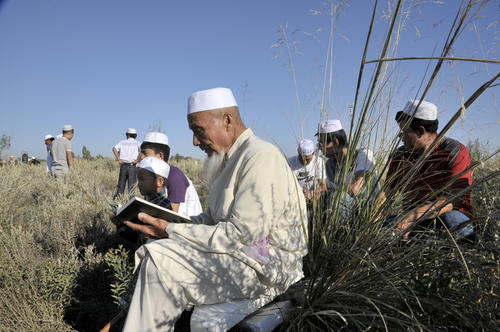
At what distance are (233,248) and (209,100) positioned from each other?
1.09m

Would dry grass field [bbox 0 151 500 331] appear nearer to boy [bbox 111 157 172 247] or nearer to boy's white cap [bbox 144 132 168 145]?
boy [bbox 111 157 172 247]

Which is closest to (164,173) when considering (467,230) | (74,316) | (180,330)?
(74,316)

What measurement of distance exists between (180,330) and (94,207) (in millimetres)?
3870

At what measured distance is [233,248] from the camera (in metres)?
1.98

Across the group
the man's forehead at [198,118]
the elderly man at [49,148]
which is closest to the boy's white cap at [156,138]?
the man's forehead at [198,118]

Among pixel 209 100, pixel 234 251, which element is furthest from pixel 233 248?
pixel 209 100

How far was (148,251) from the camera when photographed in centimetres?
188

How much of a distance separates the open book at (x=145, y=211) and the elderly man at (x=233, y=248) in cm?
5

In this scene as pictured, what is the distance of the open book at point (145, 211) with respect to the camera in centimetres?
217

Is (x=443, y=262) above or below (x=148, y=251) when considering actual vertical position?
below

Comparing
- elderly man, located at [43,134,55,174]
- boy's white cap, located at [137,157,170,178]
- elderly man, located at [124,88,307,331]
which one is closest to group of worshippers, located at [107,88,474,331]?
elderly man, located at [124,88,307,331]

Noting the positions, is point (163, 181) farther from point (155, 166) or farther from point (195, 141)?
point (195, 141)

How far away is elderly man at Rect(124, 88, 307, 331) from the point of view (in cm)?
184

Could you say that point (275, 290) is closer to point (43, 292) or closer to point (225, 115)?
point (225, 115)
